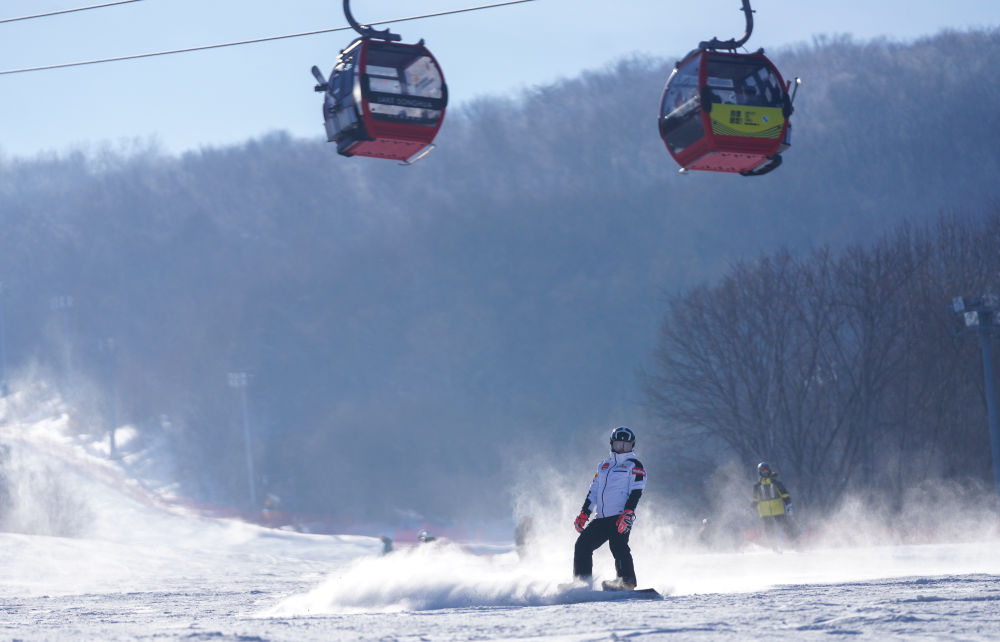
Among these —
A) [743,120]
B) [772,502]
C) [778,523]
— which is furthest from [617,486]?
[778,523]

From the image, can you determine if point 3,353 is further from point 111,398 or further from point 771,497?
point 771,497

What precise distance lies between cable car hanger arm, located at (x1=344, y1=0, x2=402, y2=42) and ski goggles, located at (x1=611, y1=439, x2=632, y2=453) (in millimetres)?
5213

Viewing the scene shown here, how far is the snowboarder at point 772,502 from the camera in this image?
2147 cm

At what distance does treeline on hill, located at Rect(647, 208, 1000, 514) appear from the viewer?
137 ft

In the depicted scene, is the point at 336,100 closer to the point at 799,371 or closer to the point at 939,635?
the point at 939,635

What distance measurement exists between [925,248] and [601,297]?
65.4 meters

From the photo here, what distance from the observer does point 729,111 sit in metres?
13.3

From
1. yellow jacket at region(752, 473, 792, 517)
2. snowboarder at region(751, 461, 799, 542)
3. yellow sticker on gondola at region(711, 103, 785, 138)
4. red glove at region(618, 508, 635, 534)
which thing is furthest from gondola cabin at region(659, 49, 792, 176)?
yellow jacket at region(752, 473, 792, 517)

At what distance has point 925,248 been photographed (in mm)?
45562

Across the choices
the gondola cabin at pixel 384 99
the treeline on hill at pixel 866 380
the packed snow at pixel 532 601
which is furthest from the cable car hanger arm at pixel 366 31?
the treeline on hill at pixel 866 380

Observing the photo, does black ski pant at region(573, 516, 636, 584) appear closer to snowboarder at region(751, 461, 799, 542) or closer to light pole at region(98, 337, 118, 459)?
snowboarder at region(751, 461, 799, 542)

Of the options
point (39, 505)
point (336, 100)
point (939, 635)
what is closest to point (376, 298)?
point (39, 505)

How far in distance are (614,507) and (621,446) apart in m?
0.59

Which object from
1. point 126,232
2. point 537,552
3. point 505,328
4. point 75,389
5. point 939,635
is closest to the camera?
point 939,635
